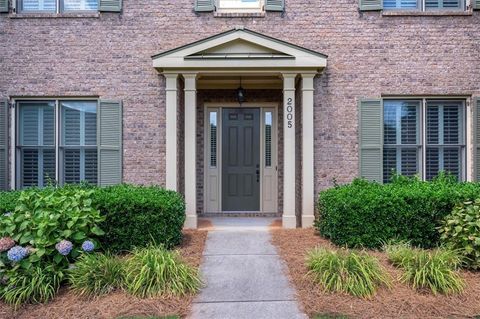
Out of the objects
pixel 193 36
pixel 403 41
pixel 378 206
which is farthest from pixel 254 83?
pixel 378 206

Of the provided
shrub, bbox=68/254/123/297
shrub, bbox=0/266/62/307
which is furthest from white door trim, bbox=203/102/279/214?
shrub, bbox=0/266/62/307

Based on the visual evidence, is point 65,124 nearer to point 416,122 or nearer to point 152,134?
point 152,134

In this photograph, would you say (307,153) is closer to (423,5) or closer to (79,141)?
(423,5)

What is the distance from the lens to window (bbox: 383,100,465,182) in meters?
7.62

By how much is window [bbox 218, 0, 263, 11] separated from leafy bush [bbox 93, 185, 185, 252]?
169 inches

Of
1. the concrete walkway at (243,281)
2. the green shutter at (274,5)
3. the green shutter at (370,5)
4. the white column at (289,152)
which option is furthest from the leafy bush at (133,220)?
the green shutter at (370,5)

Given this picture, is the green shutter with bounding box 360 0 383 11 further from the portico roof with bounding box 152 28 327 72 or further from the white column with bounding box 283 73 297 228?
the white column with bounding box 283 73 297 228

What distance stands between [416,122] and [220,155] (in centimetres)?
414

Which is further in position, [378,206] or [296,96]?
[296,96]

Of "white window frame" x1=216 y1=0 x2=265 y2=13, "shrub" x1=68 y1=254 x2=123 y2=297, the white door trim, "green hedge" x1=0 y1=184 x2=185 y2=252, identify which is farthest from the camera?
the white door trim

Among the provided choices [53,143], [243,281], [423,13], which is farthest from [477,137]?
[53,143]

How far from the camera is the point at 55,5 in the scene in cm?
757

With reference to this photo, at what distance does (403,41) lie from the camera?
7500 mm

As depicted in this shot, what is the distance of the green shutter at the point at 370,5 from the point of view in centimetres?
746
